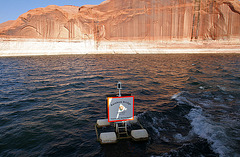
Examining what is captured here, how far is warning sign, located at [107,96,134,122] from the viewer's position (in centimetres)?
565

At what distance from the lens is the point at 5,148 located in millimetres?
5473

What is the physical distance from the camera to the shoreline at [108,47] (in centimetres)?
4778

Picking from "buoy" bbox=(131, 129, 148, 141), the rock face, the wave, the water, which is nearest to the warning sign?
"buoy" bbox=(131, 129, 148, 141)

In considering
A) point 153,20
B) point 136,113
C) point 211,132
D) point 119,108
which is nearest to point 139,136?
point 119,108

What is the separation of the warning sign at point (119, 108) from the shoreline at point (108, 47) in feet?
156

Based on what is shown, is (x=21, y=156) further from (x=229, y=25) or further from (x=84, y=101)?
(x=229, y=25)

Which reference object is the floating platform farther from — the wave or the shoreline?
the shoreline

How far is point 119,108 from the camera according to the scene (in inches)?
226

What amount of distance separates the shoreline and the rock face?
11.2 ft

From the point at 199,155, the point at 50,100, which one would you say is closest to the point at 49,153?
the point at 199,155

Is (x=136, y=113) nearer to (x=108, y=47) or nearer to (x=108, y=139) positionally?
(x=108, y=139)

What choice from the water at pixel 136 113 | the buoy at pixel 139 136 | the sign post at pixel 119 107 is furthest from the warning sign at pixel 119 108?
the water at pixel 136 113

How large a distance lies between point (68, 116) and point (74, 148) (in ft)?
8.94

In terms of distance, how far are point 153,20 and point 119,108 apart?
59241 mm
